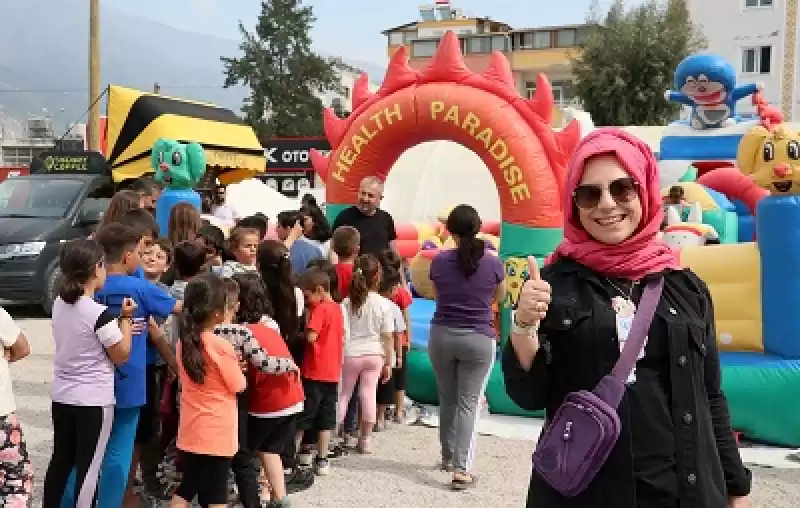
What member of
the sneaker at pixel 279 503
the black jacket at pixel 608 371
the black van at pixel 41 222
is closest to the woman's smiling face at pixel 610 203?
the black jacket at pixel 608 371

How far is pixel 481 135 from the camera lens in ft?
21.5

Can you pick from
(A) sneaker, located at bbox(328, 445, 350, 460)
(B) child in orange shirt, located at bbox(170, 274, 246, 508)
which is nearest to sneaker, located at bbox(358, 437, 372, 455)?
(A) sneaker, located at bbox(328, 445, 350, 460)

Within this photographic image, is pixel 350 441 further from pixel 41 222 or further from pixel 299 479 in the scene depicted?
pixel 41 222

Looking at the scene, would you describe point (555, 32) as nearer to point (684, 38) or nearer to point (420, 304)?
point (684, 38)

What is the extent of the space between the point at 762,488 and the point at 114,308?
378 cm

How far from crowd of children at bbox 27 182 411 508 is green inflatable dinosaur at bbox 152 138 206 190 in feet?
7.79

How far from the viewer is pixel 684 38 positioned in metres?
31.8

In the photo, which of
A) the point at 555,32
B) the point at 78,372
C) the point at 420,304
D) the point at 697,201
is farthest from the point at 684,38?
the point at 78,372

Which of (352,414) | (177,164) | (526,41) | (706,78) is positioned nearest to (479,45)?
(526,41)

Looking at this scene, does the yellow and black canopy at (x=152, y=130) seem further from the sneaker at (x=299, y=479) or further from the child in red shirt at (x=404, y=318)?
the sneaker at (x=299, y=479)

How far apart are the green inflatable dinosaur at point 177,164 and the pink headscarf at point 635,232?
593 cm

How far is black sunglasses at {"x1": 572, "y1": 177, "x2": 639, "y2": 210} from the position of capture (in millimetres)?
2117

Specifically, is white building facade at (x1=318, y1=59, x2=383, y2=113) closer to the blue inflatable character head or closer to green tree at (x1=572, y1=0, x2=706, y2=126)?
green tree at (x1=572, y1=0, x2=706, y2=126)

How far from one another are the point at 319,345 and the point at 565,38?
4806cm
